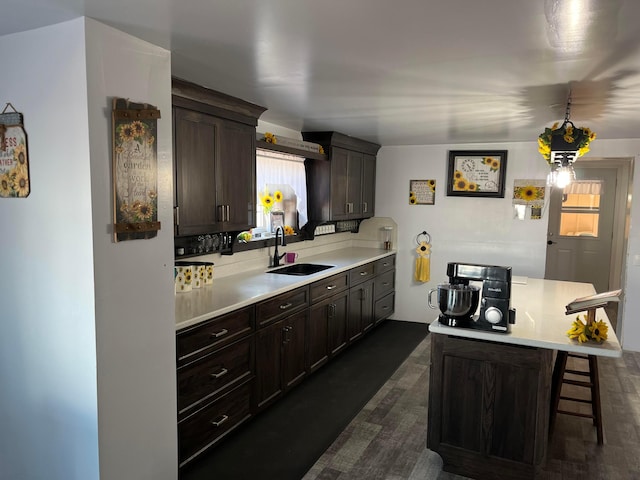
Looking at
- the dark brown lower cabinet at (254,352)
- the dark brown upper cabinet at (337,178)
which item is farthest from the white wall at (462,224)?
the dark brown lower cabinet at (254,352)

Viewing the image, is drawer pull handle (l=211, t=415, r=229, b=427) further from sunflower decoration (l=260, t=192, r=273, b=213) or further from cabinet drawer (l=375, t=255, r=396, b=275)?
cabinet drawer (l=375, t=255, r=396, b=275)

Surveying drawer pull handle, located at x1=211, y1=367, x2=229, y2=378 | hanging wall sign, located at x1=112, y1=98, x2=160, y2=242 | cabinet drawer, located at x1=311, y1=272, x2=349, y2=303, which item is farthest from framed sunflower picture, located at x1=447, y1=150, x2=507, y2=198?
hanging wall sign, located at x1=112, y1=98, x2=160, y2=242

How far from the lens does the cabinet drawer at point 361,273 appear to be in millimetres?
4816

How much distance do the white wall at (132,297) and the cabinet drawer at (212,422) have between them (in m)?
0.23

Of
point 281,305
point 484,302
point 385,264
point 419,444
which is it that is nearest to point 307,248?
point 385,264

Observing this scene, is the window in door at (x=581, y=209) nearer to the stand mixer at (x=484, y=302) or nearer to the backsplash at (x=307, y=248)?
the backsplash at (x=307, y=248)

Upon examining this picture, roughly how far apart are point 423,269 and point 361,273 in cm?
122

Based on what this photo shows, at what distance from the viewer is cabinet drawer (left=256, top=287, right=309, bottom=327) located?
10.8 ft

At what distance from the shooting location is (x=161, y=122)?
224 centimetres

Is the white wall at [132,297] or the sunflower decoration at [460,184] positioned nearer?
the white wall at [132,297]

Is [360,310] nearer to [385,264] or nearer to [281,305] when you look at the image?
[385,264]

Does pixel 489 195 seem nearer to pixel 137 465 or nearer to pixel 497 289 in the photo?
pixel 497 289

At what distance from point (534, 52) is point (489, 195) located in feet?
11.8

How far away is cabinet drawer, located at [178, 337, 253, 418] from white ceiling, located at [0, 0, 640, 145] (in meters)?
1.60
